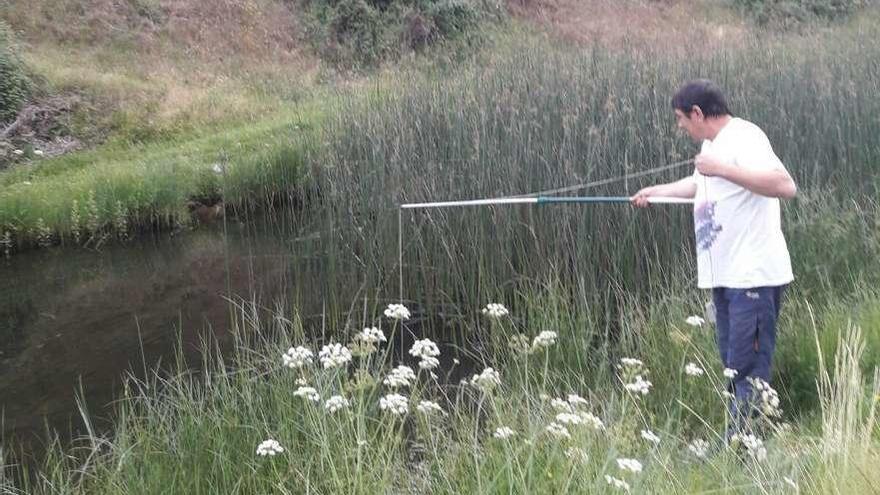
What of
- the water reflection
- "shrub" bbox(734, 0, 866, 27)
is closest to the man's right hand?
the water reflection

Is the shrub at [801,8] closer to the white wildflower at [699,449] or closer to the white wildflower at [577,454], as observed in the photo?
A: the white wildflower at [699,449]

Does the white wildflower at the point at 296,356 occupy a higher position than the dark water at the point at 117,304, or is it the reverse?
the white wildflower at the point at 296,356

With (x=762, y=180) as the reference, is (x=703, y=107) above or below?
above

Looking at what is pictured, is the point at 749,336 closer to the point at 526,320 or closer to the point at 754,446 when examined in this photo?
the point at 754,446

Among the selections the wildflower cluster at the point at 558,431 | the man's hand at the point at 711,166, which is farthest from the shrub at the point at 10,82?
the wildflower cluster at the point at 558,431

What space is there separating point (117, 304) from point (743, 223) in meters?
6.75

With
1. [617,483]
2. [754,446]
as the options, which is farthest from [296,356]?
[754,446]

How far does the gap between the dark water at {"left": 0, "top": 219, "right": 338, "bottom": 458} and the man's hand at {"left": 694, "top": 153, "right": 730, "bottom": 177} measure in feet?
9.83

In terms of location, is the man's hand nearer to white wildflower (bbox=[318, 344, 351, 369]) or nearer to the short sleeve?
the short sleeve

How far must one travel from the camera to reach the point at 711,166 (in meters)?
3.43

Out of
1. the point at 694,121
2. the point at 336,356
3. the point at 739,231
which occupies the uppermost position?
the point at 694,121

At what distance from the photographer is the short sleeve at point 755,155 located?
337cm

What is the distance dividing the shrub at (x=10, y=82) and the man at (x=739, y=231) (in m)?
12.7

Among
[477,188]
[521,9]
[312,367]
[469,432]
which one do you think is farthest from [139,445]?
[521,9]
